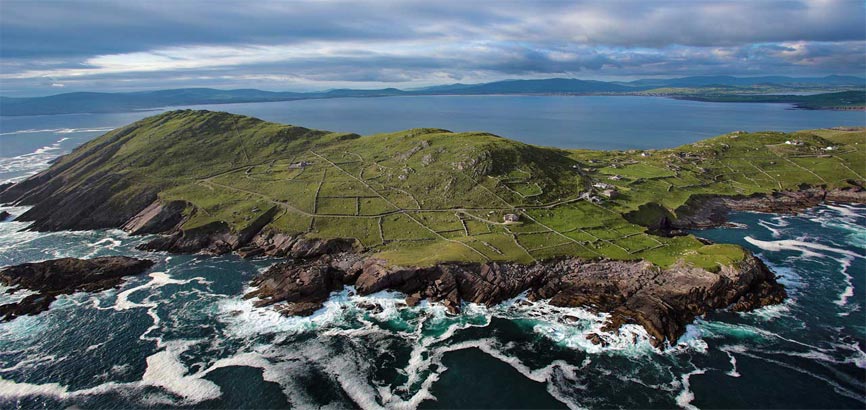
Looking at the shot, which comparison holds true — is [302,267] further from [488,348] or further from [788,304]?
[788,304]

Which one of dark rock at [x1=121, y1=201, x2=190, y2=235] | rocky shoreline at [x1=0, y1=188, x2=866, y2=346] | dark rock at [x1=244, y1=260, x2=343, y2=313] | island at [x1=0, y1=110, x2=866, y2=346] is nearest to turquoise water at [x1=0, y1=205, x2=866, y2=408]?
rocky shoreline at [x1=0, y1=188, x2=866, y2=346]

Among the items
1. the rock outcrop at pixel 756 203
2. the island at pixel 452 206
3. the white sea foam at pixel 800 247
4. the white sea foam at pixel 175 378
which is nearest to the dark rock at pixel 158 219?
the island at pixel 452 206

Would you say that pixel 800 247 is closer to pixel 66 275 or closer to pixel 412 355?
pixel 412 355

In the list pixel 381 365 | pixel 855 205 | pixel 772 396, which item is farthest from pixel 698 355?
pixel 855 205

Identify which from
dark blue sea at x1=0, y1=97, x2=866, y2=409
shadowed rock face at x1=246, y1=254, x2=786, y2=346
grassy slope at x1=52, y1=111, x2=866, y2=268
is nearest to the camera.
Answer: dark blue sea at x1=0, y1=97, x2=866, y2=409

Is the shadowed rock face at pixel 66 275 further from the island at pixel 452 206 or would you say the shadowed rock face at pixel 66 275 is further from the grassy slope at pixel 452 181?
the grassy slope at pixel 452 181

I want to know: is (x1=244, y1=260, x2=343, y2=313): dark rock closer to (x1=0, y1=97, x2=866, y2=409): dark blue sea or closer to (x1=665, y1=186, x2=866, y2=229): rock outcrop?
(x1=0, y1=97, x2=866, y2=409): dark blue sea
